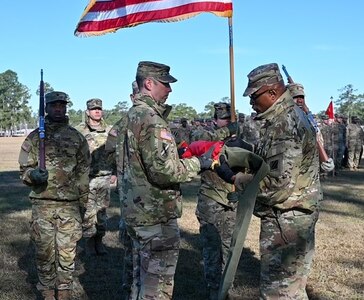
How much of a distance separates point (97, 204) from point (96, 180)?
14.1 inches

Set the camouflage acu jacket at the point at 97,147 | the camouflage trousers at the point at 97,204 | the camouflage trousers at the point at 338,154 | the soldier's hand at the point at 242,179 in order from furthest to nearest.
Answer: the camouflage trousers at the point at 338,154 < the camouflage acu jacket at the point at 97,147 < the camouflage trousers at the point at 97,204 < the soldier's hand at the point at 242,179

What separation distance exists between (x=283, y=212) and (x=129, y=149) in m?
1.25

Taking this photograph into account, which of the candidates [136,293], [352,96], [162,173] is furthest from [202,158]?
[352,96]

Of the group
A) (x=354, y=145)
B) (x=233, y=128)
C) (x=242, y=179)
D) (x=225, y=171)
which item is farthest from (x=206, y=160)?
(x=354, y=145)

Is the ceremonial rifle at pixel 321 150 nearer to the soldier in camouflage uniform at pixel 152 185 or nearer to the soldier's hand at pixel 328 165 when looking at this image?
the soldier's hand at pixel 328 165

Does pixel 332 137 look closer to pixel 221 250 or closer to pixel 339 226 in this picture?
pixel 339 226

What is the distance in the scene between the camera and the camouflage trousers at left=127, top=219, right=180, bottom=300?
4027mm

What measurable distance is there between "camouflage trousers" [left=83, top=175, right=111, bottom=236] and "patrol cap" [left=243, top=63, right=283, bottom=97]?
173 inches

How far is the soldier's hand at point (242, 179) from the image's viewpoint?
3607 mm

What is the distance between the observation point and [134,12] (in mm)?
6297

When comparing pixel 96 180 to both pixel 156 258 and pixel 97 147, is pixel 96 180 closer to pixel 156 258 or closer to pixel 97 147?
pixel 97 147

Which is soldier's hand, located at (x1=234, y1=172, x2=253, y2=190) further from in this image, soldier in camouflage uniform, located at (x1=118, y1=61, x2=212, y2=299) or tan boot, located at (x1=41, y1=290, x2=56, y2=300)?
tan boot, located at (x1=41, y1=290, x2=56, y2=300)

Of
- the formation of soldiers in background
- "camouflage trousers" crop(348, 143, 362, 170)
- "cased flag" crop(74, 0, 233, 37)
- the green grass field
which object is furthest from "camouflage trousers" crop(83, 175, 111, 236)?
"camouflage trousers" crop(348, 143, 362, 170)

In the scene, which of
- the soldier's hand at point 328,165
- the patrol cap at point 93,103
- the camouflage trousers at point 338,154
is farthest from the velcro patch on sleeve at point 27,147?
the camouflage trousers at point 338,154
